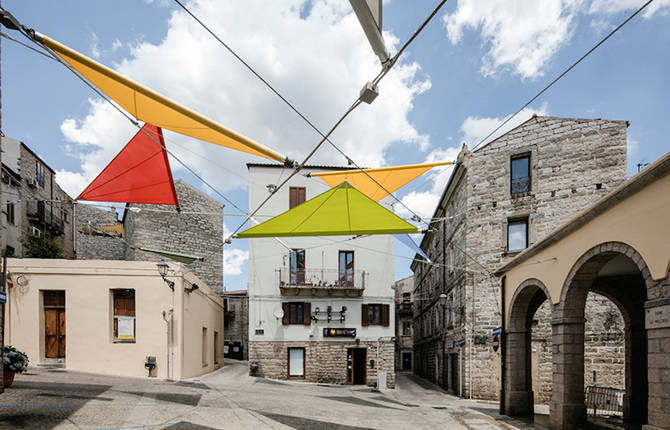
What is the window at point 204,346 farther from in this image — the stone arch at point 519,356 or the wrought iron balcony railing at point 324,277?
the stone arch at point 519,356

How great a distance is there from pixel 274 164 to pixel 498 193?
35.0 feet

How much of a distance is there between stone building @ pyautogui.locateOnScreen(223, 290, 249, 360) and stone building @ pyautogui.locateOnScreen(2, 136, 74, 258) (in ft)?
38.1

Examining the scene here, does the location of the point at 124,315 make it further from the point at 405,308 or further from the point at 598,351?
the point at 405,308

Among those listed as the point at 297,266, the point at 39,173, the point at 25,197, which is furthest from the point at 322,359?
the point at 39,173

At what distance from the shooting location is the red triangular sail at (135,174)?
360 inches

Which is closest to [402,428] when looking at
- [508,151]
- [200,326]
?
[200,326]

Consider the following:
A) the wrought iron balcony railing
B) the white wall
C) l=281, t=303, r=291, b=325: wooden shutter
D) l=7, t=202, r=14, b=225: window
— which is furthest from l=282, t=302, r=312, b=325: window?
l=7, t=202, r=14, b=225: window

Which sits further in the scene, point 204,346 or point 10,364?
point 204,346

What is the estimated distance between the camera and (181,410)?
797 cm

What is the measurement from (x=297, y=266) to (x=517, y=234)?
10.4 meters

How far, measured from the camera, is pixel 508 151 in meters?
16.0

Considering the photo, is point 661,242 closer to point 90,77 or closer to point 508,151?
point 90,77

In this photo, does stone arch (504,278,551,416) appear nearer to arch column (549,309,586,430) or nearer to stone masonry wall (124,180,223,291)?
arch column (549,309,586,430)

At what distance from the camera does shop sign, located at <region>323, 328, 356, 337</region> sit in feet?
63.3
